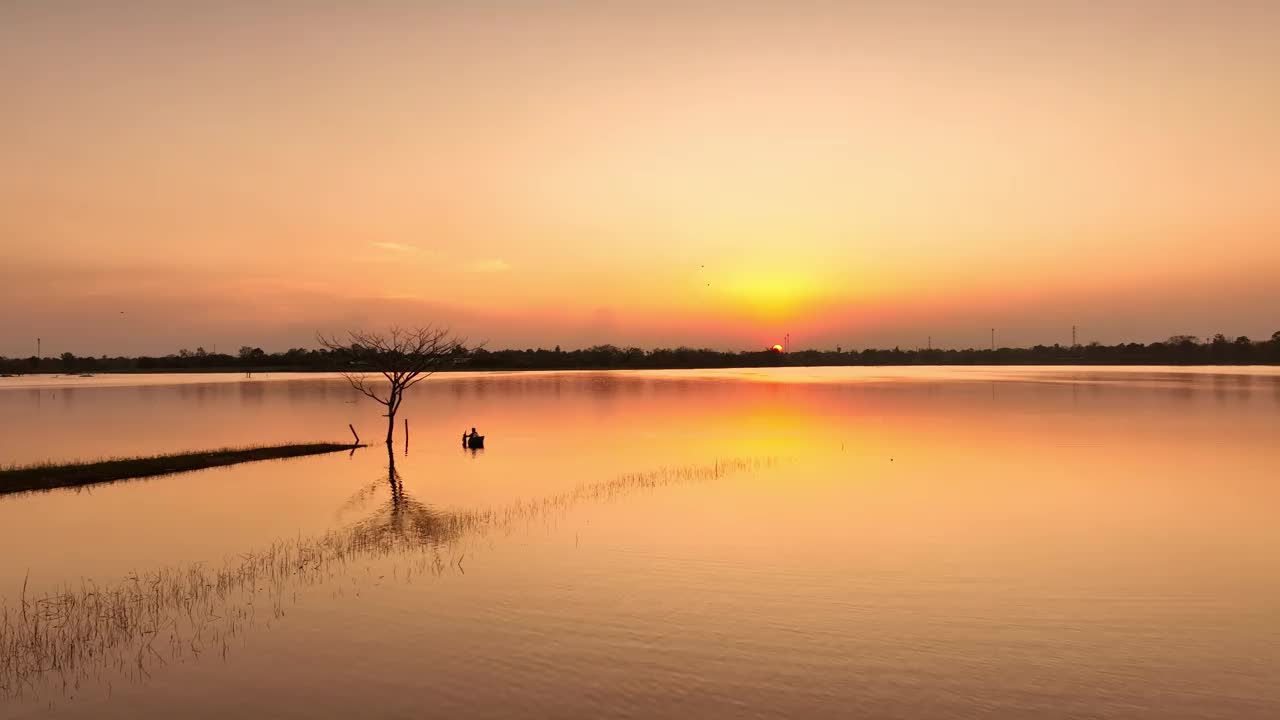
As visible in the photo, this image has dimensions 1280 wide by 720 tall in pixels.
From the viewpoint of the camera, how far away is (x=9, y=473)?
34781 millimetres

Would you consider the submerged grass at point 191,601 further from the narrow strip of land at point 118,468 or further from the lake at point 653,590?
the narrow strip of land at point 118,468

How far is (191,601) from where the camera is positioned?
57.9 ft

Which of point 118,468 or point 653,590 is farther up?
point 118,468

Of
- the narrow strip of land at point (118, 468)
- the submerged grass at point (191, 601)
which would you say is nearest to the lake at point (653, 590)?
the submerged grass at point (191, 601)

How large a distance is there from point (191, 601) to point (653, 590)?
10566 millimetres

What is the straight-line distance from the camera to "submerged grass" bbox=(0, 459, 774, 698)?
1410 centimetres

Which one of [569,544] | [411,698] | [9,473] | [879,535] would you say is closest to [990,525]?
[879,535]

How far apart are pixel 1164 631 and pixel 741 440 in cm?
4173

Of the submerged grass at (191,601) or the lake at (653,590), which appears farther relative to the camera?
the submerged grass at (191,601)

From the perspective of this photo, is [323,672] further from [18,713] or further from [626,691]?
[626,691]

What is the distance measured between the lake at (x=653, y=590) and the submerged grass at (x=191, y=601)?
3.7 inches

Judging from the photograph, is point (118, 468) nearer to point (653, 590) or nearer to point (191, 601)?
point (191, 601)

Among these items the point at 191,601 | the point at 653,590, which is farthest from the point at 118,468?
the point at 653,590

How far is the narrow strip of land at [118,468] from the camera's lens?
33.4 metres
